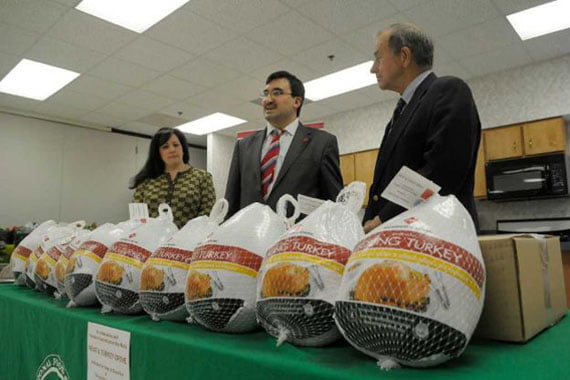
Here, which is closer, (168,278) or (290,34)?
(168,278)

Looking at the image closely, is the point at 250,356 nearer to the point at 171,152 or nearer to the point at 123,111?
the point at 171,152

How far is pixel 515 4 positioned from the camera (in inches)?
136

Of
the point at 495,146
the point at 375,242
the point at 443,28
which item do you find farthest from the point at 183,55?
the point at 375,242

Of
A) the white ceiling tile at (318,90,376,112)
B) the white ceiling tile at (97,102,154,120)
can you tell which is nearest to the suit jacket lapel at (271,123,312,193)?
the white ceiling tile at (318,90,376,112)

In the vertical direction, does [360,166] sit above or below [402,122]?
above

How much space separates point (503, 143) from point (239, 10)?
126 inches

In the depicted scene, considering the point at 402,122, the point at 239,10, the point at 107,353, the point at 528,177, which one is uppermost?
the point at 239,10

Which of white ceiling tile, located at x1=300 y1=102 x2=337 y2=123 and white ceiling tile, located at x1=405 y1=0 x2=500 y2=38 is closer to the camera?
white ceiling tile, located at x1=405 y1=0 x2=500 y2=38

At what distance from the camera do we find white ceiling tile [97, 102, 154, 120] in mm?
6010

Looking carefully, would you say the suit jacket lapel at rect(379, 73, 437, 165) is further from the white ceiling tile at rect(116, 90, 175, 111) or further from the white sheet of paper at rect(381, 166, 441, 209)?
the white ceiling tile at rect(116, 90, 175, 111)

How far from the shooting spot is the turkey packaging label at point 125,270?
0.86 meters

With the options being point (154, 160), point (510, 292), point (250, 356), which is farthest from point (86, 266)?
point (154, 160)

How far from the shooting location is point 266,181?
1.67 metres

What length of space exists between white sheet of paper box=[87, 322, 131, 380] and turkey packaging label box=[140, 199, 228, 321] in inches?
2.7
